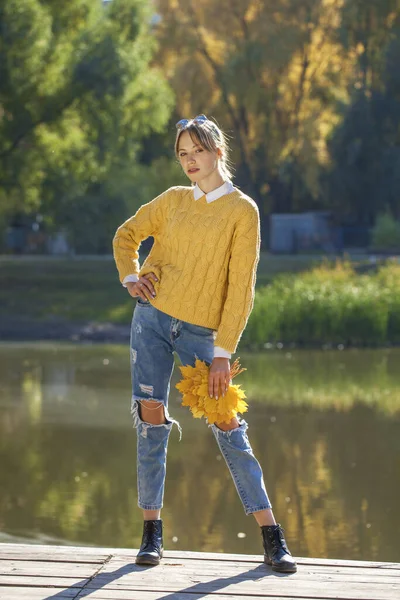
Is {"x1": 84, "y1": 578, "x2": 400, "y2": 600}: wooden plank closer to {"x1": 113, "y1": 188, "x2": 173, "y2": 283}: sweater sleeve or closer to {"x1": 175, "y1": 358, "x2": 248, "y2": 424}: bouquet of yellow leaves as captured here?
{"x1": 175, "y1": 358, "x2": 248, "y2": 424}: bouquet of yellow leaves

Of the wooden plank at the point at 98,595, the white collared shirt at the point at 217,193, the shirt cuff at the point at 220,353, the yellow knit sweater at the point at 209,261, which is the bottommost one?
the wooden plank at the point at 98,595

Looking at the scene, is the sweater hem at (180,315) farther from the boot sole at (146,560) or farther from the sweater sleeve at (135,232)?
the boot sole at (146,560)

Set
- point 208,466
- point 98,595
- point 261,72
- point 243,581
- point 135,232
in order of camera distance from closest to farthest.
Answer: point 98,595 → point 243,581 → point 135,232 → point 208,466 → point 261,72

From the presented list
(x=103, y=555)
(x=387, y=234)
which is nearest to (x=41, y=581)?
(x=103, y=555)

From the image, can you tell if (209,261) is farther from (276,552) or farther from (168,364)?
(276,552)

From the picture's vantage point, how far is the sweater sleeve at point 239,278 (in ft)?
15.1

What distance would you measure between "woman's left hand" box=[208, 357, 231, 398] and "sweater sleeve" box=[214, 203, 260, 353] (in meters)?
0.06

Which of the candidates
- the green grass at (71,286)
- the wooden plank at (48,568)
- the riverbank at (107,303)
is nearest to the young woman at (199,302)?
the wooden plank at (48,568)

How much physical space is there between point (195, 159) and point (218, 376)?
0.83 metres

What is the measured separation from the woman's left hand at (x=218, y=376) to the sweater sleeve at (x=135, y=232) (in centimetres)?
58

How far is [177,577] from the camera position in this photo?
4.48m

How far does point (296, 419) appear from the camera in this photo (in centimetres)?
1205

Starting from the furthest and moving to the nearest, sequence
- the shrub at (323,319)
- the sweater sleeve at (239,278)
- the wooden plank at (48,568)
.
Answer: the shrub at (323,319) < the sweater sleeve at (239,278) < the wooden plank at (48,568)

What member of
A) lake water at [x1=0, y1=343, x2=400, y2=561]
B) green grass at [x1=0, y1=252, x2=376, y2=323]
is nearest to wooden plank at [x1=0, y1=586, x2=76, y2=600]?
lake water at [x1=0, y1=343, x2=400, y2=561]
